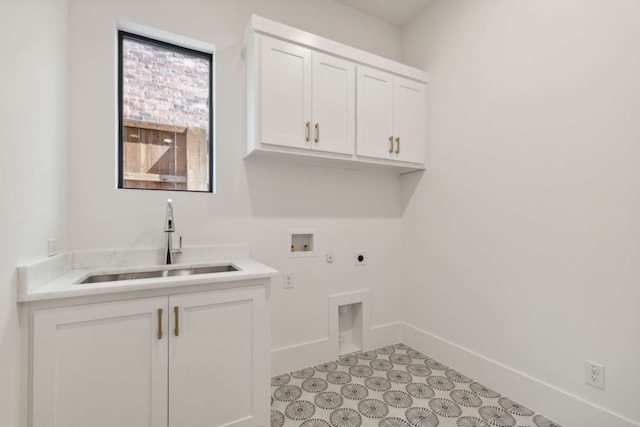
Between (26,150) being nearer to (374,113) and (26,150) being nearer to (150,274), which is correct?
(150,274)

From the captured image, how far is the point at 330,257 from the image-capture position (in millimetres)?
2535

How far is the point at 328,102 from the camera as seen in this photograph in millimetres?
2168

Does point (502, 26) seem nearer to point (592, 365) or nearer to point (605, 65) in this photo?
point (605, 65)

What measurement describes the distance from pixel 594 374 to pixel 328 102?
88.3 inches

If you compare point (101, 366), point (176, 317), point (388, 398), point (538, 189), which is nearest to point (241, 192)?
point (176, 317)

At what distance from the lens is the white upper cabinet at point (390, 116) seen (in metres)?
2.32

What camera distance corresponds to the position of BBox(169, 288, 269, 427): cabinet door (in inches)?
56.9

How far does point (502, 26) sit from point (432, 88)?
2.07ft

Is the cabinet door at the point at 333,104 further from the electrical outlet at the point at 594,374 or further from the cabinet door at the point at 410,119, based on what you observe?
the electrical outlet at the point at 594,374

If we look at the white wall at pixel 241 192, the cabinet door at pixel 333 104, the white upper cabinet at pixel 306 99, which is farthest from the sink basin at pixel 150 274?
the cabinet door at pixel 333 104

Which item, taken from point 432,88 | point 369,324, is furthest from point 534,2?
point 369,324

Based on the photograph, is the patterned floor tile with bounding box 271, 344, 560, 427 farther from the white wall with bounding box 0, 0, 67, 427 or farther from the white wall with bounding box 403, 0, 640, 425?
the white wall with bounding box 0, 0, 67, 427

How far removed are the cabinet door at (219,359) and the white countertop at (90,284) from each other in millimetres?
87

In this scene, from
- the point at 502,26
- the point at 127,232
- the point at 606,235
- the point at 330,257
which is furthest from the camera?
the point at 330,257
